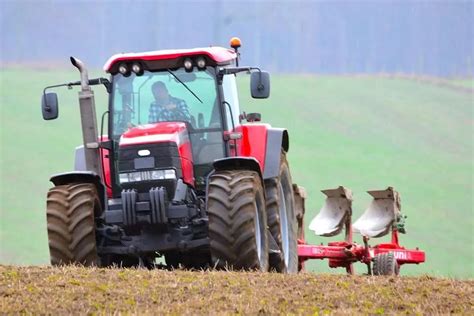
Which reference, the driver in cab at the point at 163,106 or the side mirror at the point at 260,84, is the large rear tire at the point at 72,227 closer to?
the driver in cab at the point at 163,106

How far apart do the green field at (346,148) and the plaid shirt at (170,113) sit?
3376 centimetres

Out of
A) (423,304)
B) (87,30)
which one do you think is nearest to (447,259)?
(87,30)

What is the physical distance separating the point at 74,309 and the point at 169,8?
61.5 meters

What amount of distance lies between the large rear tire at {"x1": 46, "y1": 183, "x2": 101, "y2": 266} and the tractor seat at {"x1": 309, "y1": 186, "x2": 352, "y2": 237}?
6.29 metres

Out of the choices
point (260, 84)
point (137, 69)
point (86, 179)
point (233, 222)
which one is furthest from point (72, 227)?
point (260, 84)

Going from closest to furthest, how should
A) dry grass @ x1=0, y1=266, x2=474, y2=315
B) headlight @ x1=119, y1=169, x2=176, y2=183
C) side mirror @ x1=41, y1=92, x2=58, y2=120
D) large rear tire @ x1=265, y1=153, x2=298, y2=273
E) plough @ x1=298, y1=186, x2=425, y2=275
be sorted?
dry grass @ x1=0, y1=266, x2=474, y2=315 < headlight @ x1=119, y1=169, x2=176, y2=183 < side mirror @ x1=41, y1=92, x2=58, y2=120 < large rear tire @ x1=265, y1=153, x2=298, y2=273 < plough @ x1=298, y1=186, x2=425, y2=275

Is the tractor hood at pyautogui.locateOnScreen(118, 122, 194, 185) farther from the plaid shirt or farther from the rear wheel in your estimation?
the rear wheel

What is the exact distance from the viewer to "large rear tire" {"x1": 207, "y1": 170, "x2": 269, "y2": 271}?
→ 41.0 feet

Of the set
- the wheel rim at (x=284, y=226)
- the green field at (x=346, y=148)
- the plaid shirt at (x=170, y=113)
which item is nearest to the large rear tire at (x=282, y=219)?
the wheel rim at (x=284, y=226)

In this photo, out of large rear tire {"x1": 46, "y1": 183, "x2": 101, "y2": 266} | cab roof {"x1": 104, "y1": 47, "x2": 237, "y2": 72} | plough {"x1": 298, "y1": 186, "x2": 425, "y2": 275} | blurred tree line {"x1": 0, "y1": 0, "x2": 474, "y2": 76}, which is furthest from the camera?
blurred tree line {"x1": 0, "y1": 0, "x2": 474, "y2": 76}

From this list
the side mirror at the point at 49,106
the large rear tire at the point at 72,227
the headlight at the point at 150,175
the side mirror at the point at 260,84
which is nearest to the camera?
the large rear tire at the point at 72,227

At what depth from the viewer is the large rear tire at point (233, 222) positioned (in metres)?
12.5

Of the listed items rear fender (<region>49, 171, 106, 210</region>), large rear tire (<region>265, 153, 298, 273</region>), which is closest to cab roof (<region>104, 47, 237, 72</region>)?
rear fender (<region>49, 171, 106, 210</region>)

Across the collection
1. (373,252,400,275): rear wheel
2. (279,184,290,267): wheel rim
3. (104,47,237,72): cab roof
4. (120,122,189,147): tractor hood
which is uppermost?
(104,47,237,72): cab roof
